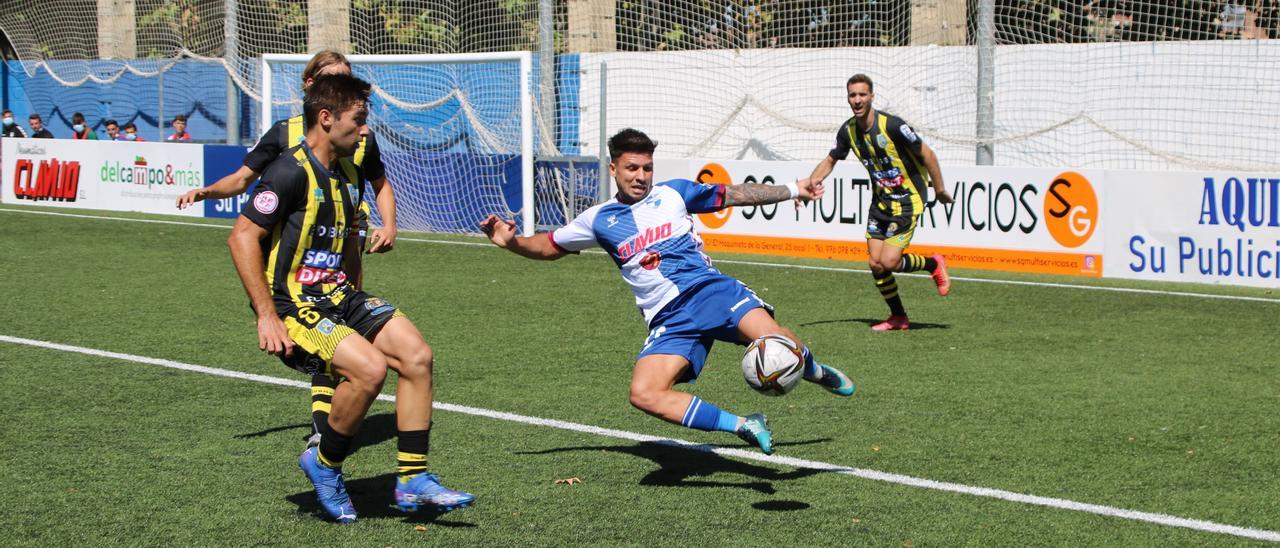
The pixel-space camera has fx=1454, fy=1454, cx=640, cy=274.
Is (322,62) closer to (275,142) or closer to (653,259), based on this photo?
(275,142)

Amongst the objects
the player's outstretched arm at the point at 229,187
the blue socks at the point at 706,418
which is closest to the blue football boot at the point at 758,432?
the blue socks at the point at 706,418

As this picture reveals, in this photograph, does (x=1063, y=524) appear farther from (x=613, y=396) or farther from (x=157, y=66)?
(x=157, y=66)

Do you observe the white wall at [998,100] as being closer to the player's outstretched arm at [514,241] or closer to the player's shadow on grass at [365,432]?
the player's shadow on grass at [365,432]

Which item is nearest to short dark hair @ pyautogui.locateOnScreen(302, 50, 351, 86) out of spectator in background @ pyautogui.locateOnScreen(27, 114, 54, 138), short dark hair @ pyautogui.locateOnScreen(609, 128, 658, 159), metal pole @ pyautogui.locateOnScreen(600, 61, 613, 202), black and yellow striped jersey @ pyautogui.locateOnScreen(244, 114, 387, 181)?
black and yellow striped jersey @ pyautogui.locateOnScreen(244, 114, 387, 181)

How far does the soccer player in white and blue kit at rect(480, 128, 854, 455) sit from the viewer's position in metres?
6.43

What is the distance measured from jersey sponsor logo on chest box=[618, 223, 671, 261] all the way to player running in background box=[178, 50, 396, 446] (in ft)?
3.44

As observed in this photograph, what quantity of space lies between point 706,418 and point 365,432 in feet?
7.69

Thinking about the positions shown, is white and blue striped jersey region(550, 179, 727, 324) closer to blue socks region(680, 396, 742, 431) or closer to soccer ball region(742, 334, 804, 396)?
blue socks region(680, 396, 742, 431)

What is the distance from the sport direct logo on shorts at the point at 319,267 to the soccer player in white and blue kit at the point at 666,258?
0.81 m

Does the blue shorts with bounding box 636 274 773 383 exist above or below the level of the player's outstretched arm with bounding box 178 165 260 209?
below

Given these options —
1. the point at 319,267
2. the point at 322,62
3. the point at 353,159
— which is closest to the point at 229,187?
the point at 322,62

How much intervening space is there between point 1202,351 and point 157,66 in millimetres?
25255

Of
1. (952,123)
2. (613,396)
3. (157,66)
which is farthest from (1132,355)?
(157,66)

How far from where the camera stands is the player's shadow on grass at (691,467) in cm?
647
